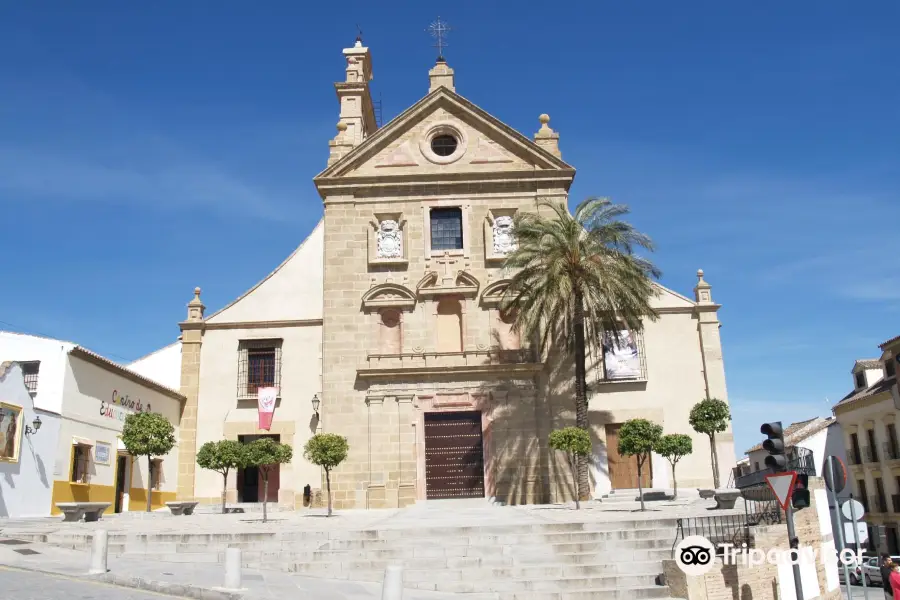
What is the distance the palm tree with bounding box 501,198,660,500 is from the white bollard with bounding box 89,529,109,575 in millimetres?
16306

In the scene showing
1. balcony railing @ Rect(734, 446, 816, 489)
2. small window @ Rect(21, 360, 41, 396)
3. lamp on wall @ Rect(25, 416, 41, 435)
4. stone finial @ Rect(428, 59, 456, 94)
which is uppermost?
stone finial @ Rect(428, 59, 456, 94)

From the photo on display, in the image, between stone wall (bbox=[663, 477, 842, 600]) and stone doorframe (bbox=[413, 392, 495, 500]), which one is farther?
stone doorframe (bbox=[413, 392, 495, 500])

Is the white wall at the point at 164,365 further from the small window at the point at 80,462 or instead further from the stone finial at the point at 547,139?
the stone finial at the point at 547,139

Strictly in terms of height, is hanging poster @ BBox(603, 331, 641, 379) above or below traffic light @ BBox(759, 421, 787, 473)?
above

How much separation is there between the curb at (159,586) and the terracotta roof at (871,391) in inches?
1439

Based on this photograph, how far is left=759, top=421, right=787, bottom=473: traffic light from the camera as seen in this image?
1201cm

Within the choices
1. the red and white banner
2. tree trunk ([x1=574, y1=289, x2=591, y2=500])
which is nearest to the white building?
the red and white banner

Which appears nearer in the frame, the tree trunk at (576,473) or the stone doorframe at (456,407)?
the tree trunk at (576,473)

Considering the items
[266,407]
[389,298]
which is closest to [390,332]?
[389,298]

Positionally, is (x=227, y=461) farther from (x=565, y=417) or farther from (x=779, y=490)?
(x=779, y=490)

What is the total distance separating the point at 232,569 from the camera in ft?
42.4

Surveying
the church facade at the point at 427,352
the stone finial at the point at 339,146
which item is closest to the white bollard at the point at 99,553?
the church facade at the point at 427,352

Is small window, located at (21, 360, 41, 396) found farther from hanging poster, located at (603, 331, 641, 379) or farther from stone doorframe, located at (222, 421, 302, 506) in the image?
hanging poster, located at (603, 331, 641, 379)

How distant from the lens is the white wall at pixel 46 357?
78.7 ft
